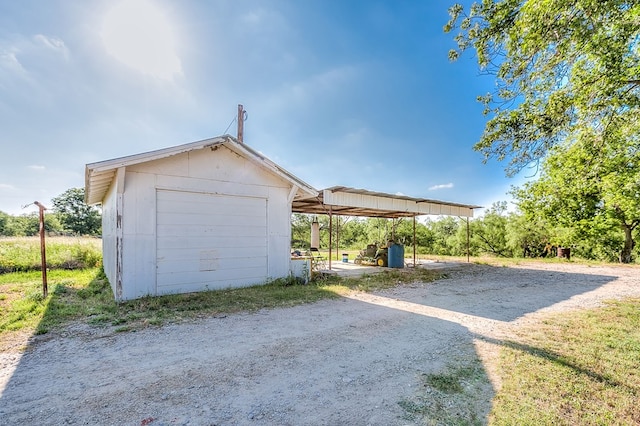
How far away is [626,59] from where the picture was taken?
366 centimetres

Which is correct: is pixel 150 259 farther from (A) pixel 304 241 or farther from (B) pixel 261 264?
(A) pixel 304 241

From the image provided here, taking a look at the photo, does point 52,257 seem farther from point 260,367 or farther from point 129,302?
point 260,367

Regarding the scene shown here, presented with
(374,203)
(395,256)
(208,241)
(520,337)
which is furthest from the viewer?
(395,256)

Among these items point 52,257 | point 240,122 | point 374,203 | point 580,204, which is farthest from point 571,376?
point 580,204

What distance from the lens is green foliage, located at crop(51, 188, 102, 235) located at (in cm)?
4794

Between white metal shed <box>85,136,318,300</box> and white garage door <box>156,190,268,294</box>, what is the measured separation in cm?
2

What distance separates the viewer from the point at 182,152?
6547mm

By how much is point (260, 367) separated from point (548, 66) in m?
5.88

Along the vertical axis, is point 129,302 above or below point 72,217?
below

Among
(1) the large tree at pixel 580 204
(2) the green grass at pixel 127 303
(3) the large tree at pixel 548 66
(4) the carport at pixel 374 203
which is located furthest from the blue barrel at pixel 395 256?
(1) the large tree at pixel 580 204

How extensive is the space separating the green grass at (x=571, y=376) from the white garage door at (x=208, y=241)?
5.96m

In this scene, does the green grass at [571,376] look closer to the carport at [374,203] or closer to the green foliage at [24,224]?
the carport at [374,203]

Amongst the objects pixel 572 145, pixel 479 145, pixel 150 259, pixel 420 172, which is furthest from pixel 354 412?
pixel 420 172

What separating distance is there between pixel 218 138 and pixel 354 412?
6455mm
